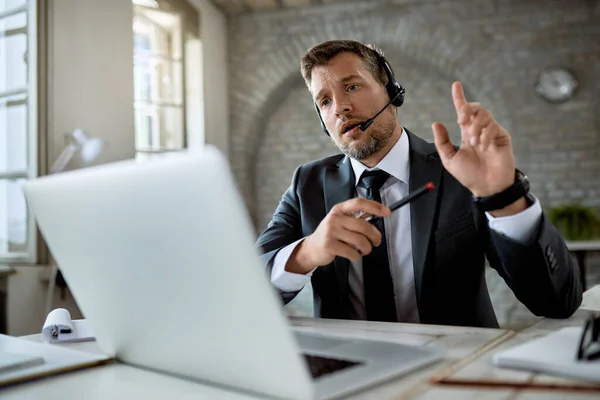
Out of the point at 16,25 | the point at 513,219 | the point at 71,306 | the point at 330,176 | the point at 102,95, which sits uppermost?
the point at 16,25

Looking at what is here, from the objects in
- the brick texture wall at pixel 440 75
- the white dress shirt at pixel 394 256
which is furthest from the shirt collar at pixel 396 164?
the brick texture wall at pixel 440 75

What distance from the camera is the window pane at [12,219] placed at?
3.18 meters

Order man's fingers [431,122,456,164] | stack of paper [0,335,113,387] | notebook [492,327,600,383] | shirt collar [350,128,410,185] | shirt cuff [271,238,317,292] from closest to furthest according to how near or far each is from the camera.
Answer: notebook [492,327,600,383] < stack of paper [0,335,113,387] < man's fingers [431,122,456,164] < shirt cuff [271,238,317,292] < shirt collar [350,128,410,185]

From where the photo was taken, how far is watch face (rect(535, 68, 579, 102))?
4.50m

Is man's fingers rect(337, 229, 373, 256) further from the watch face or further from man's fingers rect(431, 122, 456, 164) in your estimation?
the watch face

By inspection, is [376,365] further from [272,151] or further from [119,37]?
[272,151]

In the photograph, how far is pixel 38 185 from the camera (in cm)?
77

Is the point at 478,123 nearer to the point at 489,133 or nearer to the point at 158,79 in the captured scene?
the point at 489,133

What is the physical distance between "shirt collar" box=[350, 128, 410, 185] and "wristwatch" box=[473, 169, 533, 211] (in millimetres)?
513

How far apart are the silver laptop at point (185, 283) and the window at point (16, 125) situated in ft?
8.53

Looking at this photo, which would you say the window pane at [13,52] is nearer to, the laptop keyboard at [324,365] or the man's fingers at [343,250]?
the man's fingers at [343,250]

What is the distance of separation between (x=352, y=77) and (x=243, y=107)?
367cm

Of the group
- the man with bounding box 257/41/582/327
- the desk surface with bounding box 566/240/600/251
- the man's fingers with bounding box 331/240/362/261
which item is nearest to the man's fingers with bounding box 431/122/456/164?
the man with bounding box 257/41/582/327

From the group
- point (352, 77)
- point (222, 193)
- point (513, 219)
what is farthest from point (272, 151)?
point (222, 193)
